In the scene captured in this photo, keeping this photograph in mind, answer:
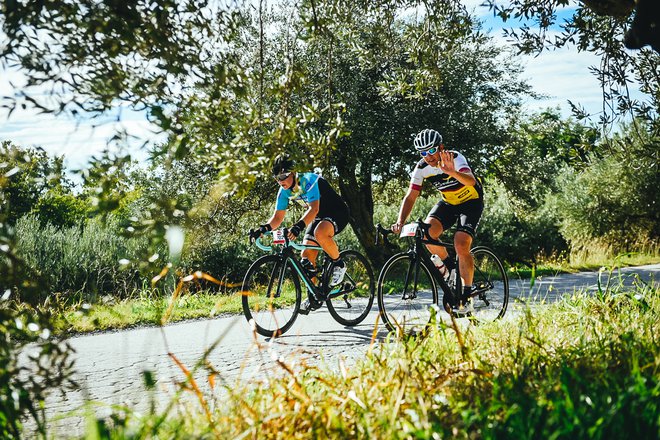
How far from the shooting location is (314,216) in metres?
7.39

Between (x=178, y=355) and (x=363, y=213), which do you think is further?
(x=363, y=213)

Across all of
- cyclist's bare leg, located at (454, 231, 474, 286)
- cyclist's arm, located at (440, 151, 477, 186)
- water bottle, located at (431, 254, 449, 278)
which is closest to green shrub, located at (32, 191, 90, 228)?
water bottle, located at (431, 254, 449, 278)

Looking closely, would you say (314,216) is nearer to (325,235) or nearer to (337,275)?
(325,235)

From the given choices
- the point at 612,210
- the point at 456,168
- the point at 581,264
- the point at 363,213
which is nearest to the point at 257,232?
the point at 456,168

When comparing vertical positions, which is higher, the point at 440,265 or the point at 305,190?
the point at 305,190

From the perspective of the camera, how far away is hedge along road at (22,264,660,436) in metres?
4.50

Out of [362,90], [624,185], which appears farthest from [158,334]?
[624,185]

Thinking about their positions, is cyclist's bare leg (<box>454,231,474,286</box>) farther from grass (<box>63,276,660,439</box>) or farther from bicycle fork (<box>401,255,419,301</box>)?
grass (<box>63,276,660,439</box>)

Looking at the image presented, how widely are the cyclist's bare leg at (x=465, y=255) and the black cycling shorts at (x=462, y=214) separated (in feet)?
0.35

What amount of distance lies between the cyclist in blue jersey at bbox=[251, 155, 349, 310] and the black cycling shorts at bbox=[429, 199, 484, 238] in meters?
1.27

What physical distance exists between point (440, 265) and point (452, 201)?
0.75 meters

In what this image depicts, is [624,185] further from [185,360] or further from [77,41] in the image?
[77,41]

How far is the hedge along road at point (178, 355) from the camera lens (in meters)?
4.50

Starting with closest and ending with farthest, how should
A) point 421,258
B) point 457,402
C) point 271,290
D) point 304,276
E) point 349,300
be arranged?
1. point 457,402
2. point 421,258
3. point 271,290
4. point 304,276
5. point 349,300
